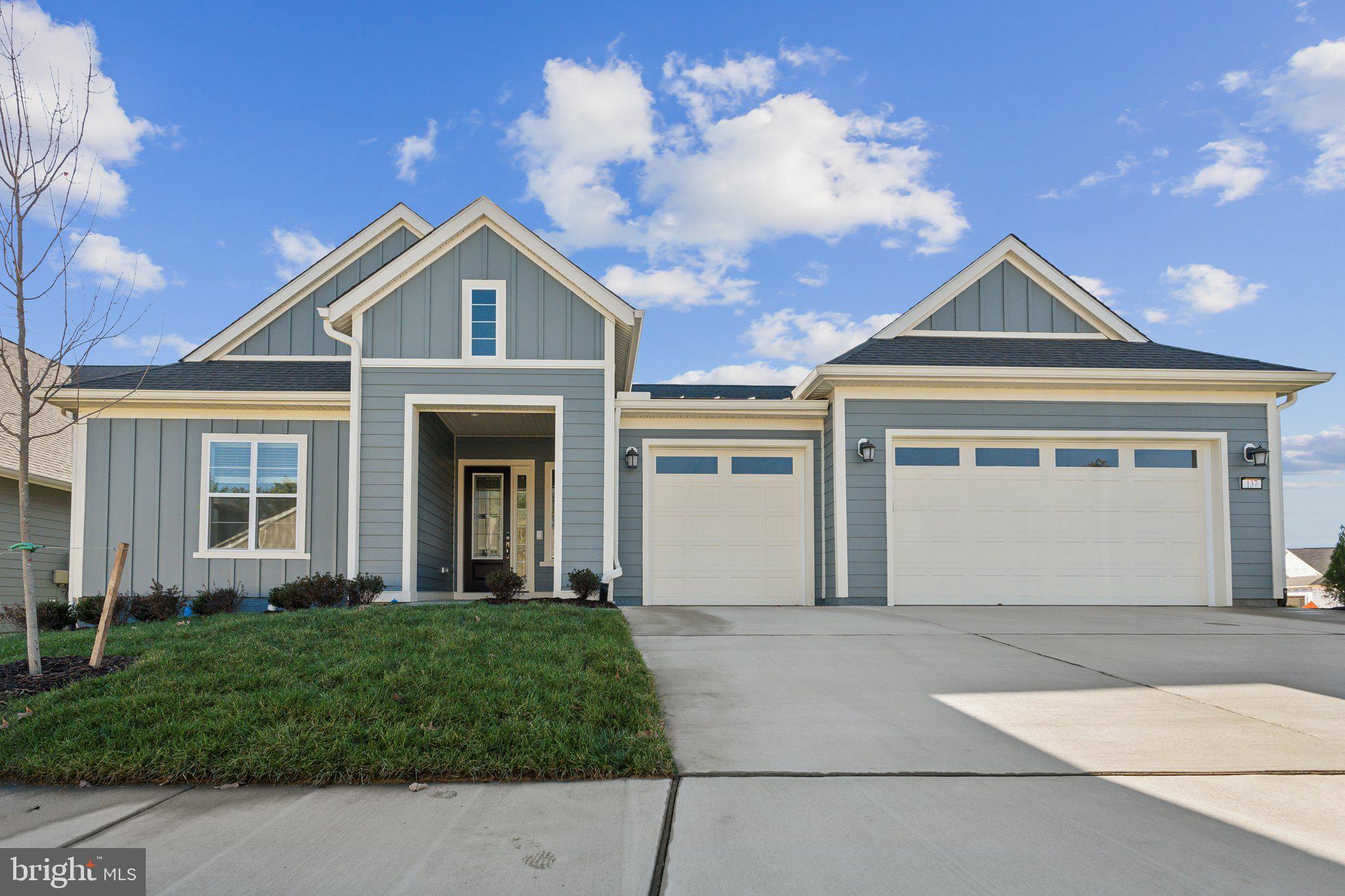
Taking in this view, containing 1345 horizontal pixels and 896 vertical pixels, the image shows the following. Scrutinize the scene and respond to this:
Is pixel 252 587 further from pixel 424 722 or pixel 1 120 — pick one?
pixel 424 722

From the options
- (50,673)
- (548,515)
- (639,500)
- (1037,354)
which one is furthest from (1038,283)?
(50,673)

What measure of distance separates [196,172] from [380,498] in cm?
699

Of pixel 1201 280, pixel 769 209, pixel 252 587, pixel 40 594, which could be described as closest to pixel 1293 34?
pixel 1201 280

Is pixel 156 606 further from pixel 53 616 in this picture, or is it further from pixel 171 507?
pixel 171 507

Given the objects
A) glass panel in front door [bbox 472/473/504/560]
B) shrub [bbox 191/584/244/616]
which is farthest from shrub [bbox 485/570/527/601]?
glass panel in front door [bbox 472/473/504/560]

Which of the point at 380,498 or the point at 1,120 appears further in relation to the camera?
the point at 380,498

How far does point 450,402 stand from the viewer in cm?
1115

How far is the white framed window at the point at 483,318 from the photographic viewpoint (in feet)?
37.0

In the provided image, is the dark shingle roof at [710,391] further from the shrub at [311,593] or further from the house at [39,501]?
the house at [39,501]

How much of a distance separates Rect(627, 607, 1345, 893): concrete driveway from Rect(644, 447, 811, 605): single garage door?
13.7 feet

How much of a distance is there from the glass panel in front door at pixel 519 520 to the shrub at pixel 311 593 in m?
4.28

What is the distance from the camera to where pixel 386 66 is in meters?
14.6

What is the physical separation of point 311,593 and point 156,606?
1.96 m

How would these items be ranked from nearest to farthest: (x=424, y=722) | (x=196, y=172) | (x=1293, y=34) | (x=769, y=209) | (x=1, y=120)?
1. (x=424, y=722)
2. (x=1, y=120)
3. (x=1293, y=34)
4. (x=196, y=172)
5. (x=769, y=209)
